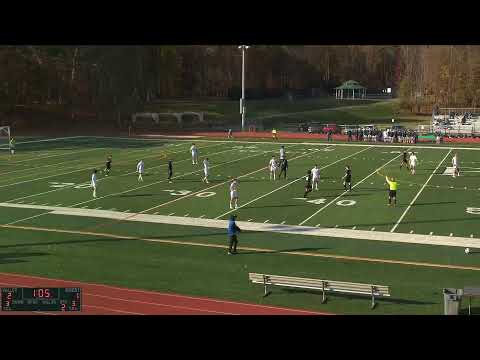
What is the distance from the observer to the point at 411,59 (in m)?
102

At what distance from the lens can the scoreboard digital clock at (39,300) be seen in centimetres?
1373

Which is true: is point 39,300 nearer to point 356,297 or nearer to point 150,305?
point 150,305

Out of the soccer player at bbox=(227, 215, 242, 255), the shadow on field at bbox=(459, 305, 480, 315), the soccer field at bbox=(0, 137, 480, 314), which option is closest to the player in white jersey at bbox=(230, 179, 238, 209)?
the soccer field at bbox=(0, 137, 480, 314)

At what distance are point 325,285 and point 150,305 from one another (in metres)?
4.22

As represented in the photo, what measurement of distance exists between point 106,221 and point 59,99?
61621mm

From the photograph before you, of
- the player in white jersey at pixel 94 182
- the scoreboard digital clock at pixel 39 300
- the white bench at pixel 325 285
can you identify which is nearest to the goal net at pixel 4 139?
the player in white jersey at pixel 94 182

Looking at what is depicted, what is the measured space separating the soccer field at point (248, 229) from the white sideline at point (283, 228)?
0.05 meters

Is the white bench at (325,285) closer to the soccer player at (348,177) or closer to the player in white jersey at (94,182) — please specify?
the soccer player at (348,177)

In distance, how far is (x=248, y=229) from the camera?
22484 mm

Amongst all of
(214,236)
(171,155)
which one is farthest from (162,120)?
(214,236)

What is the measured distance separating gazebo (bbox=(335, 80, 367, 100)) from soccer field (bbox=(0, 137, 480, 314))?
220 ft

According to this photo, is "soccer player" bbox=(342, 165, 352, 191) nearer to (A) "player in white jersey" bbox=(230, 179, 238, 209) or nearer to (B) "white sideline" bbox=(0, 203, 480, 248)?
(A) "player in white jersey" bbox=(230, 179, 238, 209)

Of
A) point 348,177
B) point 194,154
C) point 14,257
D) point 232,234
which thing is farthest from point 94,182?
point 194,154

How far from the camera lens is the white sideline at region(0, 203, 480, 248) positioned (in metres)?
20.4
